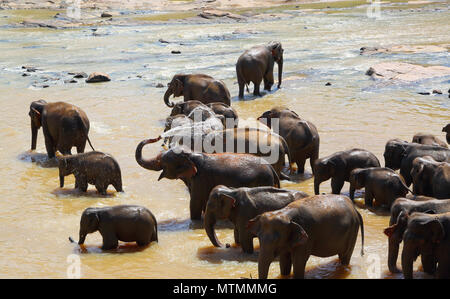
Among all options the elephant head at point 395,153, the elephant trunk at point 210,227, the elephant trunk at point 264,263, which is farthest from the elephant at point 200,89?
the elephant trunk at point 264,263

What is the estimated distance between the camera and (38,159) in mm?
11961

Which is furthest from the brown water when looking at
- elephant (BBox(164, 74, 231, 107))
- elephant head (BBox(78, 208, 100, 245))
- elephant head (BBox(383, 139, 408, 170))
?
elephant (BBox(164, 74, 231, 107))

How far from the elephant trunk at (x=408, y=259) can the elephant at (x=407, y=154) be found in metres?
3.13

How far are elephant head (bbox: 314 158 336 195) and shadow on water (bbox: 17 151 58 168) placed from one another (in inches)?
178

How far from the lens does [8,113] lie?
1588 centimetres

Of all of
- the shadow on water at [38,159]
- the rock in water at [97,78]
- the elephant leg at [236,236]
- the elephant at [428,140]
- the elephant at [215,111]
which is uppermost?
the elephant at [215,111]

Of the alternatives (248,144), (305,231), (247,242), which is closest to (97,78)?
(248,144)

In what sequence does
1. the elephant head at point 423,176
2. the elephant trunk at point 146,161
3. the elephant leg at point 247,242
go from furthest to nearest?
the elephant trunk at point 146,161 < the elephant head at point 423,176 < the elephant leg at point 247,242

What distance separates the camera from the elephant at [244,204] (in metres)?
7.29

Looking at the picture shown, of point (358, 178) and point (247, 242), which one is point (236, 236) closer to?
point (247, 242)

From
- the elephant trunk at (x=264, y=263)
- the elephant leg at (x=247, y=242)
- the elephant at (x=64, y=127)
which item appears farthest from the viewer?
the elephant at (x=64, y=127)

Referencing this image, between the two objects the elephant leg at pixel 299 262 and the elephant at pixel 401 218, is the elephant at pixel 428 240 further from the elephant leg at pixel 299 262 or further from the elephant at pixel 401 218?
the elephant leg at pixel 299 262

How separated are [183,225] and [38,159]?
4.38 metres
